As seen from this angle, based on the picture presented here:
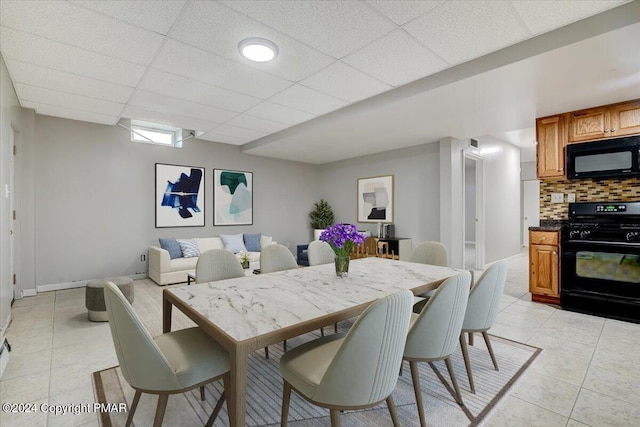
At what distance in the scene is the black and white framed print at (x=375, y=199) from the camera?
6238mm

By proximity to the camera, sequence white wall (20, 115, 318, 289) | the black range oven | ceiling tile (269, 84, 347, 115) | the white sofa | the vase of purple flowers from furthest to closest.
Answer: the white sofa < white wall (20, 115, 318, 289) < ceiling tile (269, 84, 347, 115) < the black range oven < the vase of purple flowers

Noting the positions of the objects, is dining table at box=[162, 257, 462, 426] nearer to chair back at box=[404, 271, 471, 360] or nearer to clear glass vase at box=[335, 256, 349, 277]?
clear glass vase at box=[335, 256, 349, 277]

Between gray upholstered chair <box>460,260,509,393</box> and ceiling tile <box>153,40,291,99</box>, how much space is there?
2633 millimetres

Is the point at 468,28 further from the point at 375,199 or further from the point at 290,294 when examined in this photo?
the point at 375,199

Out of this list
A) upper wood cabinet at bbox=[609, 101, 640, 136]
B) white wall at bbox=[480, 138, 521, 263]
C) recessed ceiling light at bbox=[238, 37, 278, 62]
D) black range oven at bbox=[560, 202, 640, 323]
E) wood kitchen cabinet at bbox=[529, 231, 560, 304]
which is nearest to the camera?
recessed ceiling light at bbox=[238, 37, 278, 62]

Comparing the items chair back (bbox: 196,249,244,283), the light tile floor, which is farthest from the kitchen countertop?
chair back (bbox: 196,249,244,283)

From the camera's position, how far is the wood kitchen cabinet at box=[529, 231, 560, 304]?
150 inches

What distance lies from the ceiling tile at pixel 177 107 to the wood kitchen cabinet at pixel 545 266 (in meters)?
4.50

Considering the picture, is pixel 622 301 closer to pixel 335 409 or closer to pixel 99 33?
pixel 335 409

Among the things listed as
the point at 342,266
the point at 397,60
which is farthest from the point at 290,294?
the point at 397,60

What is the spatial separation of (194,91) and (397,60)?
Result: 2270 millimetres

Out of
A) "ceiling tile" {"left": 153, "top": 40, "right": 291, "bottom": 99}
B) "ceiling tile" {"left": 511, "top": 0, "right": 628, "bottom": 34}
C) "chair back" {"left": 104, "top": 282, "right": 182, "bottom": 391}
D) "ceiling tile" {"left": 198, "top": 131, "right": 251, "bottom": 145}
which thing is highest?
"ceiling tile" {"left": 198, "top": 131, "right": 251, "bottom": 145}

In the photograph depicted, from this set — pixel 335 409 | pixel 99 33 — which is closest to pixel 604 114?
pixel 335 409

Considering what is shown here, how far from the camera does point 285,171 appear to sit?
7262mm
